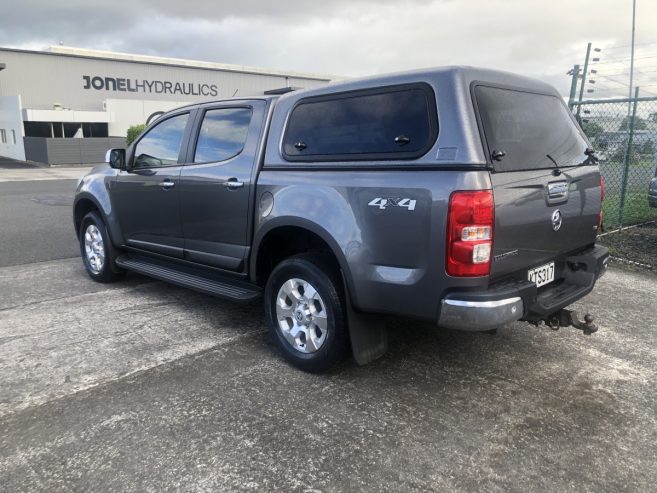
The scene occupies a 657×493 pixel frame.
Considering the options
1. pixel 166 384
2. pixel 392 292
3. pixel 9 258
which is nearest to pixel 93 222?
pixel 9 258

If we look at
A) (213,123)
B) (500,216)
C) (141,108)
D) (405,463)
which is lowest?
(405,463)

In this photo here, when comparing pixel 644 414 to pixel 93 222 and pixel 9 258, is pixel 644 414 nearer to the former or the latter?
pixel 93 222

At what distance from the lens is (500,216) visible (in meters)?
2.89

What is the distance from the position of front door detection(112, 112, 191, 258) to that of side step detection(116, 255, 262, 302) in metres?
0.15

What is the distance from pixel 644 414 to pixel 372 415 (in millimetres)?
1570

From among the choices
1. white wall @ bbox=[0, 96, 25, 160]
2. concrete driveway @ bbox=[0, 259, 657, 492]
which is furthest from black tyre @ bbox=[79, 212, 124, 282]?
white wall @ bbox=[0, 96, 25, 160]

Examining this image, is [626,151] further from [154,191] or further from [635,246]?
[154,191]

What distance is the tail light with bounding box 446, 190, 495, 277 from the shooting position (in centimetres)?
279

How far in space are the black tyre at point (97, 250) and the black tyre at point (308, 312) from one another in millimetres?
2461

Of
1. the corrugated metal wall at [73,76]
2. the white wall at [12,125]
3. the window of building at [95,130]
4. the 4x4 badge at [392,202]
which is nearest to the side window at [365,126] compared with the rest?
the 4x4 badge at [392,202]

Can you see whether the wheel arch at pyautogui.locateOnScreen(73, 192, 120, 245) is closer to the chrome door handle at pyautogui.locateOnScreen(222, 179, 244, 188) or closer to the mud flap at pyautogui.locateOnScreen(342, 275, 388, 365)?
the chrome door handle at pyautogui.locateOnScreen(222, 179, 244, 188)

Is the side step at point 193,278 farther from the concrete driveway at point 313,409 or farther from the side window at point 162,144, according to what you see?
the side window at point 162,144

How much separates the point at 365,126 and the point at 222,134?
149 centimetres

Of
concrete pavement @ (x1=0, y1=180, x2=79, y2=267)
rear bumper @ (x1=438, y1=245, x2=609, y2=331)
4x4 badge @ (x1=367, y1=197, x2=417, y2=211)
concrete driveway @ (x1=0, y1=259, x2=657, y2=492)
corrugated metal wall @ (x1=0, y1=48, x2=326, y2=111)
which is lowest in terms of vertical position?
concrete driveway @ (x1=0, y1=259, x2=657, y2=492)
